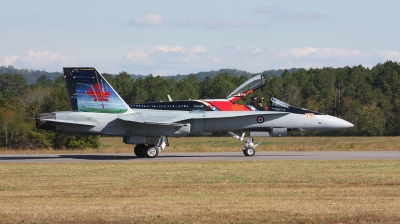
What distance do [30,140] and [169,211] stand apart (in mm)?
31504

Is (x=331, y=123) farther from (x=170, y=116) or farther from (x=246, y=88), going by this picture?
(x=170, y=116)

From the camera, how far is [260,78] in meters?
30.8

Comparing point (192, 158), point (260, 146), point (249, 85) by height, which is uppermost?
point (249, 85)

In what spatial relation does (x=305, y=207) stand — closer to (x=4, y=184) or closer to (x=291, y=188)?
(x=291, y=188)

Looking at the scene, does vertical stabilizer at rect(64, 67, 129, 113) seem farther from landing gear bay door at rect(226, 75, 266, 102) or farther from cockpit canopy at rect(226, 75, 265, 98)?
cockpit canopy at rect(226, 75, 265, 98)

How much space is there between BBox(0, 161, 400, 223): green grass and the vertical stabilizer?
4595 mm

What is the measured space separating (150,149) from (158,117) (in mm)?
1545

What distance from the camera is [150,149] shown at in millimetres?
29828

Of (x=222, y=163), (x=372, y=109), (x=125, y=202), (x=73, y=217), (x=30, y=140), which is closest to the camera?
(x=73, y=217)

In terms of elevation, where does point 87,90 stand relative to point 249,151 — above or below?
above

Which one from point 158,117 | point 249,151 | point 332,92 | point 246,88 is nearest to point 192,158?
point 158,117

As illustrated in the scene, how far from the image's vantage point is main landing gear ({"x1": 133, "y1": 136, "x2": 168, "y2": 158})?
2983 cm

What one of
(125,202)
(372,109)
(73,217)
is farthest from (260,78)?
(372,109)

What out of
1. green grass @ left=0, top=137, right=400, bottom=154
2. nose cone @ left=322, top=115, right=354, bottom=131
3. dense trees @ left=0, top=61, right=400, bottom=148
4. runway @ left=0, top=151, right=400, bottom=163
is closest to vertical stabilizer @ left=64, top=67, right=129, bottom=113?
runway @ left=0, top=151, right=400, bottom=163
